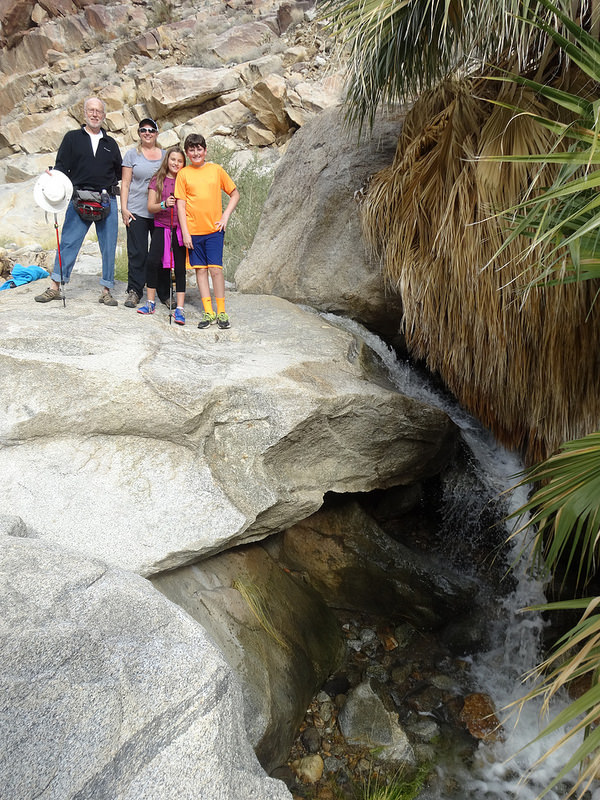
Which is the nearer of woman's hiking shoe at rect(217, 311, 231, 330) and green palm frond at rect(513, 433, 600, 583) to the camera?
green palm frond at rect(513, 433, 600, 583)

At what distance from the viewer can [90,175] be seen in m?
4.97

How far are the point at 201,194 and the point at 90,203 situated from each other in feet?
3.10

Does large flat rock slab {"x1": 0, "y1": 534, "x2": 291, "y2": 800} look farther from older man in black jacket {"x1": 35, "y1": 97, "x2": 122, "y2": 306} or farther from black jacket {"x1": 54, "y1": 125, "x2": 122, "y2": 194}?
black jacket {"x1": 54, "y1": 125, "x2": 122, "y2": 194}

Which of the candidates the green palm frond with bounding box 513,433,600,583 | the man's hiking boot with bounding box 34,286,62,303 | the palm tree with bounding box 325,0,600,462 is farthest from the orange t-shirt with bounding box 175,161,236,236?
the green palm frond with bounding box 513,433,600,583

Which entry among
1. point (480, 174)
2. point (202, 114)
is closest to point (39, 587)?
point (480, 174)

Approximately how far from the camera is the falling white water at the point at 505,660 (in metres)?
3.57

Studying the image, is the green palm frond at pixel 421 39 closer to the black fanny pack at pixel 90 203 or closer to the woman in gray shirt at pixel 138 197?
the woman in gray shirt at pixel 138 197

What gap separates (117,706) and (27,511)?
1537 mm

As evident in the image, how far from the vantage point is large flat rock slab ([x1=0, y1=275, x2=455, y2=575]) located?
330 cm

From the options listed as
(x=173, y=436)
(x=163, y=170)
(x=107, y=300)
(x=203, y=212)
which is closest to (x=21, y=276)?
(x=107, y=300)

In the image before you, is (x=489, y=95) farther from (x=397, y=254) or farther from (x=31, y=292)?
(x=31, y=292)

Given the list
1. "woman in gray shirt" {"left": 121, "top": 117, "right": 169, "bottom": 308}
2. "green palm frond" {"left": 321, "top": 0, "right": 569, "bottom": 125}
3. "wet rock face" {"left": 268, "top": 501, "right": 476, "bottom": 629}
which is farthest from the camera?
"woman in gray shirt" {"left": 121, "top": 117, "right": 169, "bottom": 308}

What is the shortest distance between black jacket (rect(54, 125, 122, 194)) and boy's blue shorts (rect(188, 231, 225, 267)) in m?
0.90

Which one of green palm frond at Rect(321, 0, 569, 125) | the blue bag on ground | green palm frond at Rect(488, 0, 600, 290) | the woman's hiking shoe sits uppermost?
green palm frond at Rect(321, 0, 569, 125)
